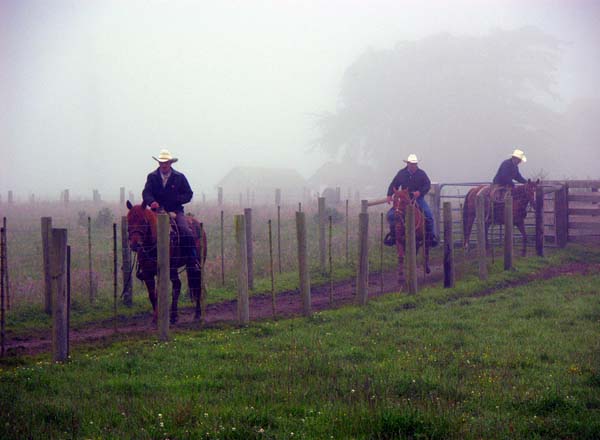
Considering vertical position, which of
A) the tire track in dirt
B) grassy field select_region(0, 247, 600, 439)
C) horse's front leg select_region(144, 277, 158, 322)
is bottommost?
the tire track in dirt

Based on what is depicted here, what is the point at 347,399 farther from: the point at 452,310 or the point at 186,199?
the point at 186,199

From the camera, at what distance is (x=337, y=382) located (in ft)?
23.3

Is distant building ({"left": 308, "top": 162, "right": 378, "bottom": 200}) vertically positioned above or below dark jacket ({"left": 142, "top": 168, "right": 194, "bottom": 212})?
above

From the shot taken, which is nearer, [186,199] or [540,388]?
[540,388]

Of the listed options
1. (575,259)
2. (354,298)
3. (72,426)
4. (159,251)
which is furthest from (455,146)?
(72,426)

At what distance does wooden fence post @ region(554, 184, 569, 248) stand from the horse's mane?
1436cm

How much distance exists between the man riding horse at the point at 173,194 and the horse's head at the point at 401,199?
5.53 m

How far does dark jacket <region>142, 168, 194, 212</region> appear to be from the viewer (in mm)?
12180

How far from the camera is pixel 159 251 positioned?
10164 millimetres

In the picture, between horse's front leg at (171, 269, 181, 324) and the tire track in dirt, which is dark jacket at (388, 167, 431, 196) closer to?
the tire track in dirt

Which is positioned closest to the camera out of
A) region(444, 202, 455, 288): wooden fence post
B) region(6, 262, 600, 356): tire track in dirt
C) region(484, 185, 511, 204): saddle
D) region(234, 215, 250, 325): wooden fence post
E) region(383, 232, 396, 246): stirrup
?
region(6, 262, 600, 356): tire track in dirt

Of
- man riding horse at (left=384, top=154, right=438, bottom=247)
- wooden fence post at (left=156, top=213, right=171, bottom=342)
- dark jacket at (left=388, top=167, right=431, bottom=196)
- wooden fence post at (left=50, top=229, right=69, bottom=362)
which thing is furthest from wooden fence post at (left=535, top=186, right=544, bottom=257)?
wooden fence post at (left=50, top=229, right=69, bottom=362)

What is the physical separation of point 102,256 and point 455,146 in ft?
164

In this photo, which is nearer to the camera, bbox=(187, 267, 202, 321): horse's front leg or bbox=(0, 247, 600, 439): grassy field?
bbox=(0, 247, 600, 439): grassy field
